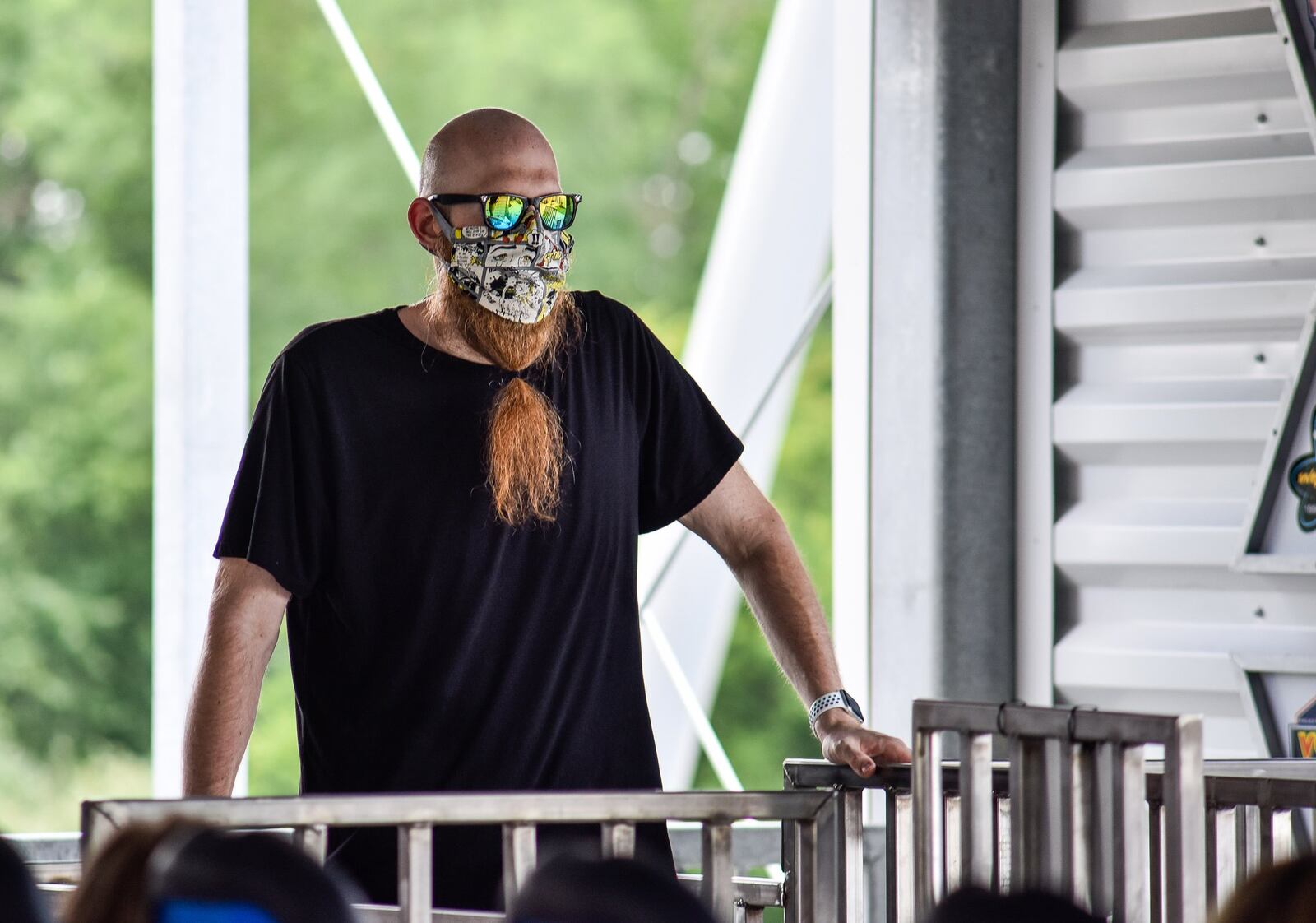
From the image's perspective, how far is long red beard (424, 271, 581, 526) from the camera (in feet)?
8.45

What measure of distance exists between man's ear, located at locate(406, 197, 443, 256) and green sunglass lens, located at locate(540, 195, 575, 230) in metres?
0.17

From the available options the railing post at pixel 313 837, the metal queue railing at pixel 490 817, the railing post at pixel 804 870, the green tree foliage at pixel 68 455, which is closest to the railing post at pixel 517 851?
the metal queue railing at pixel 490 817

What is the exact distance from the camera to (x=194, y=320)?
13.1 ft

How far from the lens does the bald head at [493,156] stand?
2.63 m

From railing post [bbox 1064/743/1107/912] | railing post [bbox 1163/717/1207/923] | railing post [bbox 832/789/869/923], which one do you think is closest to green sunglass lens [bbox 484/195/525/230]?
railing post [bbox 832/789/869/923]

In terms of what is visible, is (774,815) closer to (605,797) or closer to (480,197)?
(605,797)

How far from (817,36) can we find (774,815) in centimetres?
306

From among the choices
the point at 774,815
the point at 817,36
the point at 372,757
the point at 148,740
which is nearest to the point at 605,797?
the point at 774,815

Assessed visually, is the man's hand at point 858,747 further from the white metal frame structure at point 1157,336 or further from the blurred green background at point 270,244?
the blurred green background at point 270,244

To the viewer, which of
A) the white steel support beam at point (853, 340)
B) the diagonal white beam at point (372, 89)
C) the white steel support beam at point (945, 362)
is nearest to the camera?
the white steel support beam at point (945, 362)

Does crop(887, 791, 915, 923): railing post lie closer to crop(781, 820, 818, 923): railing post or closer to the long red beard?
crop(781, 820, 818, 923): railing post

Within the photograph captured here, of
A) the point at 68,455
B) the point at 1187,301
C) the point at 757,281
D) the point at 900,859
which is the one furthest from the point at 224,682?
the point at 68,455

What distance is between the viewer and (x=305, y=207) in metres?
15.2

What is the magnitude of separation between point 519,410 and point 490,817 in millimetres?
838
